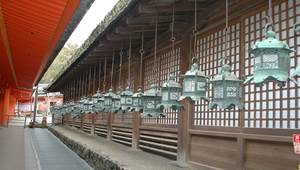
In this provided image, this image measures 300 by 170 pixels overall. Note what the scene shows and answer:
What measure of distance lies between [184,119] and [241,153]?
78.1 inches

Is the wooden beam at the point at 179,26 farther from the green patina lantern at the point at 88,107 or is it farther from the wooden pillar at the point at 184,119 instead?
the green patina lantern at the point at 88,107

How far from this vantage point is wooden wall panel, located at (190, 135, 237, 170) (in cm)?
552

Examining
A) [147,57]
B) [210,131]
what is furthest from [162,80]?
[210,131]

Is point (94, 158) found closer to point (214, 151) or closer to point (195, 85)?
point (214, 151)

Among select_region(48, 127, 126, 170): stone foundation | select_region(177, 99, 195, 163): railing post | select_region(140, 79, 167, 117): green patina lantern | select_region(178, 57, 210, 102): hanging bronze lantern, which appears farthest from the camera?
select_region(48, 127, 126, 170): stone foundation

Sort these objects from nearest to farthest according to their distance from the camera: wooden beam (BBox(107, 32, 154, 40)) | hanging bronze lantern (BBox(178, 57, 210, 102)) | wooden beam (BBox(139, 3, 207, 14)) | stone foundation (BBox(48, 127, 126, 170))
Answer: hanging bronze lantern (BBox(178, 57, 210, 102)) → wooden beam (BBox(139, 3, 207, 14)) → stone foundation (BBox(48, 127, 126, 170)) → wooden beam (BBox(107, 32, 154, 40))

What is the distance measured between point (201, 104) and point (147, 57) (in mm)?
3719

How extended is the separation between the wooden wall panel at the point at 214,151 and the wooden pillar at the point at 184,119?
19cm

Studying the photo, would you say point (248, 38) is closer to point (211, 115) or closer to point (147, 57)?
point (211, 115)

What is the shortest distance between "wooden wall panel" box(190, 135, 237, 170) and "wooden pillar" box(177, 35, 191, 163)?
191 mm

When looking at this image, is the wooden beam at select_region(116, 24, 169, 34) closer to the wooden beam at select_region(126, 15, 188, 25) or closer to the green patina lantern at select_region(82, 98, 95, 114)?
the wooden beam at select_region(126, 15, 188, 25)

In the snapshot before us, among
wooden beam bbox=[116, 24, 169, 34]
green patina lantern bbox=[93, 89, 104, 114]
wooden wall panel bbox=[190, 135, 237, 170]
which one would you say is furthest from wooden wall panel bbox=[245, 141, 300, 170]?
green patina lantern bbox=[93, 89, 104, 114]

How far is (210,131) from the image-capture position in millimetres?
6059

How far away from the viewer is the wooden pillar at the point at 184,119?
6.78 meters
